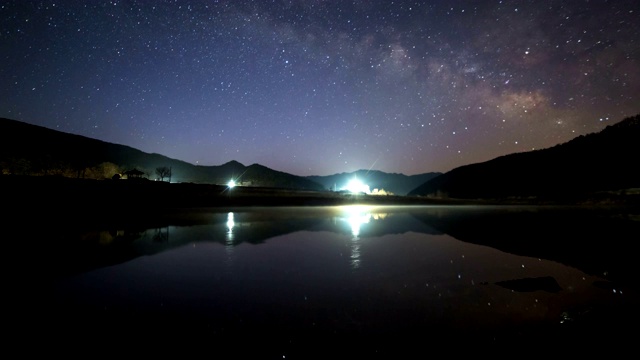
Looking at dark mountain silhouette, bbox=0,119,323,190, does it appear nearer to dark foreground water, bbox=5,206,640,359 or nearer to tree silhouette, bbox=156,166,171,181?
tree silhouette, bbox=156,166,171,181

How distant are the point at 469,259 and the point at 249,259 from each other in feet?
28.7

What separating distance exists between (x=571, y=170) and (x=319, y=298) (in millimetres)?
147706

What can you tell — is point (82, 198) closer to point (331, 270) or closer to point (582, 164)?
point (331, 270)

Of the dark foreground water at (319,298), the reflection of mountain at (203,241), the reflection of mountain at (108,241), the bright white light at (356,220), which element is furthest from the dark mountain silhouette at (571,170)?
the dark foreground water at (319,298)

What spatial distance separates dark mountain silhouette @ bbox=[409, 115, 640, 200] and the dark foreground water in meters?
90.2

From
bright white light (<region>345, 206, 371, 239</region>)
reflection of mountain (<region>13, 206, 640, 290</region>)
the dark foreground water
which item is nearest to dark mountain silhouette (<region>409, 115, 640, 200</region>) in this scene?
bright white light (<region>345, 206, 371, 239</region>)

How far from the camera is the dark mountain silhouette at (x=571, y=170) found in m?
98.6

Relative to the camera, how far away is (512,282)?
8.81m

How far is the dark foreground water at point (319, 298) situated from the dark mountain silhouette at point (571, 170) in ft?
296

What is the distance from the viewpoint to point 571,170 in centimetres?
11700

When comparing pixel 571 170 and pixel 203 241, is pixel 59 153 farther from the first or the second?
pixel 571 170

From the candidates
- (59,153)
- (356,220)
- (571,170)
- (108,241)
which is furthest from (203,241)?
(59,153)

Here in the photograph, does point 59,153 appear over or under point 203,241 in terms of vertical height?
over

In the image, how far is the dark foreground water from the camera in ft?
16.6
